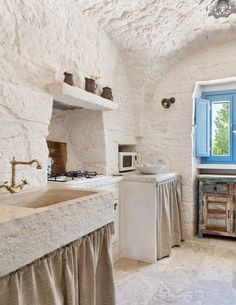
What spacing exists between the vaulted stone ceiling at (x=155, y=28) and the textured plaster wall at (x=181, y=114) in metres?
0.15

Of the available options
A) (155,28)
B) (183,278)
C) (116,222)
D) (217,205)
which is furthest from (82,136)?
(217,205)

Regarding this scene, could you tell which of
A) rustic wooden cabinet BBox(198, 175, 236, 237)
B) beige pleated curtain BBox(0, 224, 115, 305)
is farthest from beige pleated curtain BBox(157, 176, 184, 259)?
beige pleated curtain BBox(0, 224, 115, 305)

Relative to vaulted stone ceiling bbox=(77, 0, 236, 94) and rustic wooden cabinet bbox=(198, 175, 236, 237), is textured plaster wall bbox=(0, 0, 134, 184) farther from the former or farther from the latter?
rustic wooden cabinet bbox=(198, 175, 236, 237)

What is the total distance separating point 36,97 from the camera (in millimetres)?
2090

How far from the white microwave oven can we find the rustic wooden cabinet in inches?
36.0

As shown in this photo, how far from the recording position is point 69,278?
1153mm

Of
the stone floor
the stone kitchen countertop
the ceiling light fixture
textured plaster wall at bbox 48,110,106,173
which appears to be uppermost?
the ceiling light fixture

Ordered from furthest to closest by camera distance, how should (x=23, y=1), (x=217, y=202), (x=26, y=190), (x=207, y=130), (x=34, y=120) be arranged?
(x=207, y=130), (x=217, y=202), (x=34, y=120), (x=23, y=1), (x=26, y=190)

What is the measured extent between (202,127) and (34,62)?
2.40 meters

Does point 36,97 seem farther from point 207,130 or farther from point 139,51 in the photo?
point 207,130

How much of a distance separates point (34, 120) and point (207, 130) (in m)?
2.47

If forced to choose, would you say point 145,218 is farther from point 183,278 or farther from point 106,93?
point 106,93

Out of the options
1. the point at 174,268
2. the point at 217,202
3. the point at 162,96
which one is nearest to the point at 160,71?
the point at 162,96

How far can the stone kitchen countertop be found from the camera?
0.89 meters
